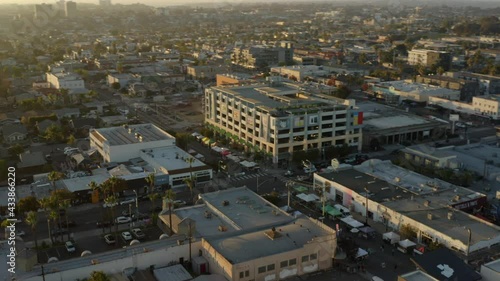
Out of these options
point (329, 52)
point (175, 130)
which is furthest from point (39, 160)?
point (329, 52)

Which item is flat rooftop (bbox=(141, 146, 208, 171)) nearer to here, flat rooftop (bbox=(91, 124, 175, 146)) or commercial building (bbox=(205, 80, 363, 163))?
flat rooftop (bbox=(91, 124, 175, 146))

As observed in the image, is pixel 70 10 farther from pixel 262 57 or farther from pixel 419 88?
pixel 419 88

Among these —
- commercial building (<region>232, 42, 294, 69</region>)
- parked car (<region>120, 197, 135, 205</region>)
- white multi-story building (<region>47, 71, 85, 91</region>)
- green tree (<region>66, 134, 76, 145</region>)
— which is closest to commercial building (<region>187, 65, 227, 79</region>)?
commercial building (<region>232, 42, 294, 69</region>)

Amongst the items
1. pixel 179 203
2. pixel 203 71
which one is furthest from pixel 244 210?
pixel 203 71

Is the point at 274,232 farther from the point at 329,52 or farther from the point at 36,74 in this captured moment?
the point at 329,52

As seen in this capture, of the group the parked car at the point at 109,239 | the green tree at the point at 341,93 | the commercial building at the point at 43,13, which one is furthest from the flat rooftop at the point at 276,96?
the commercial building at the point at 43,13

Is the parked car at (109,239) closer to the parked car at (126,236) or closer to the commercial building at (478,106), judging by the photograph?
the parked car at (126,236)
